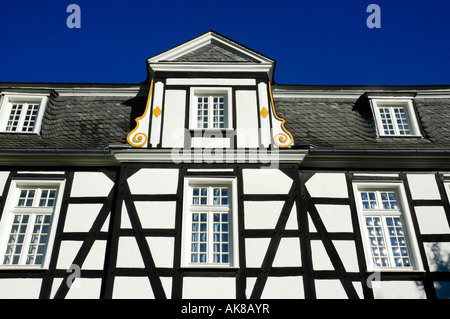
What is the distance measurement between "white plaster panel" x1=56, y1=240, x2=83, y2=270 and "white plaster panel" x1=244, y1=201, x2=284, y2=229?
3.49 meters

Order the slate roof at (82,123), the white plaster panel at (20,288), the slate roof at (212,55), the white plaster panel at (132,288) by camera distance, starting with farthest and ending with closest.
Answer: the slate roof at (212,55) < the slate roof at (82,123) < the white plaster panel at (20,288) < the white plaster panel at (132,288)

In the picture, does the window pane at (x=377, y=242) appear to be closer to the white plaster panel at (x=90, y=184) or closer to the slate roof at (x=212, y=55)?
the slate roof at (x=212, y=55)

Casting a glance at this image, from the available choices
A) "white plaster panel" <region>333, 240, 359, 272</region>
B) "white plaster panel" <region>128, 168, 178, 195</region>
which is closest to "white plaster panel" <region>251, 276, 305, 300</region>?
"white plaster panel" <region>333, 240, 359, 272</region>

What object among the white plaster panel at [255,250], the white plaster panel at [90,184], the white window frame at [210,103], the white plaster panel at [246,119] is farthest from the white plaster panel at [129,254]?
the white plaster panel at [246,119]

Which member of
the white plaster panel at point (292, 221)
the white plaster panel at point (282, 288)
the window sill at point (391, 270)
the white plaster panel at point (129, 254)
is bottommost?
the white plaster panel at point (282, 288)

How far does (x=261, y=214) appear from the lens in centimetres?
983

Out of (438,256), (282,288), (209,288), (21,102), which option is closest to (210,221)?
(209,288)

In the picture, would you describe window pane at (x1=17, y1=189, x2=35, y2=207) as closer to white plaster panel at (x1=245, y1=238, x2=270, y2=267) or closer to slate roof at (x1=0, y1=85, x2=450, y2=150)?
slate roof at (x1=0, y1=85, x2=450, y2=150)

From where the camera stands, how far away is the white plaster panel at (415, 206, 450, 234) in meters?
10.0

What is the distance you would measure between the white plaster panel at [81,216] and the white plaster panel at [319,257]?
459cm

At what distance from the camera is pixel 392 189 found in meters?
10.7

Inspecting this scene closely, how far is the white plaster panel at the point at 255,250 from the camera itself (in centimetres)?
926
